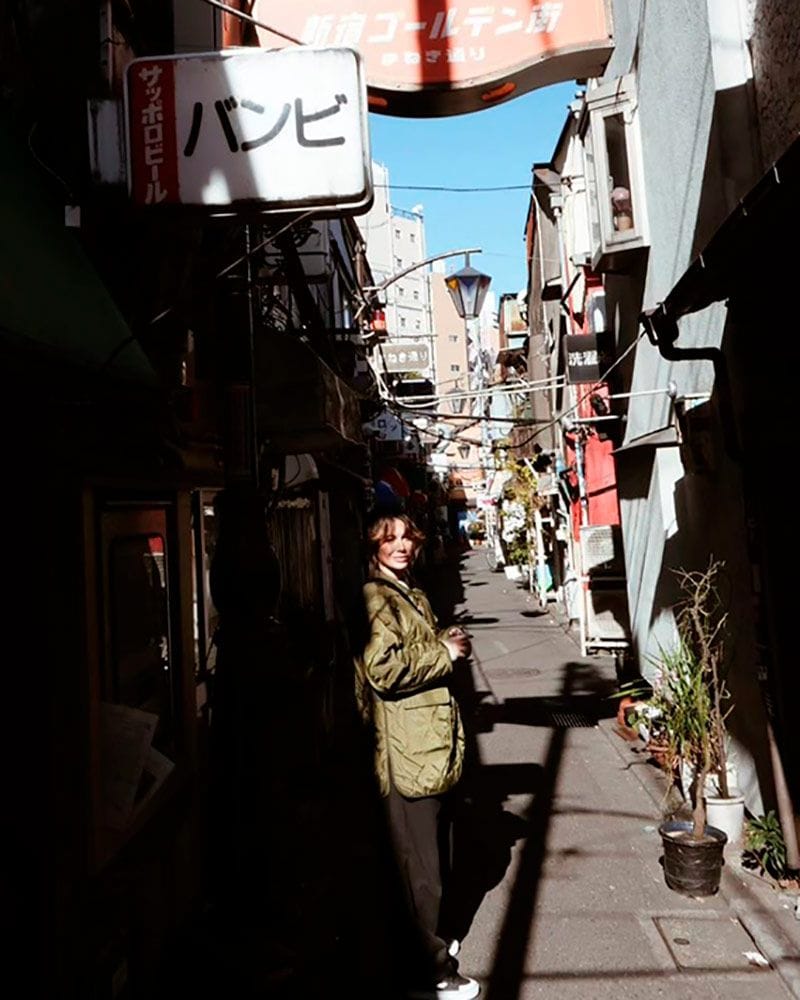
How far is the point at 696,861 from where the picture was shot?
5.57 m

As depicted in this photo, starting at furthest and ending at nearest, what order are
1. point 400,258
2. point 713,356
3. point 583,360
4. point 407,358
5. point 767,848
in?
point 400,258, point 407,358, point 583,360, point 713,356, point 767,848

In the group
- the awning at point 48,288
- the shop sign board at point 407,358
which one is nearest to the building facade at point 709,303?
the awning at point 48,288

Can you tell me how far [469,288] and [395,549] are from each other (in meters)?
9.87

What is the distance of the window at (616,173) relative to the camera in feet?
29.8

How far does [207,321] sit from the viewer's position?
22.5ft

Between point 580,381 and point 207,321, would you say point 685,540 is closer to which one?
point 580,381

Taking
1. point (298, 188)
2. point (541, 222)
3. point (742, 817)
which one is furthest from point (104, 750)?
point (541, 222)

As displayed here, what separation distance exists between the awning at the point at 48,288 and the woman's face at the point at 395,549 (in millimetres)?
1563

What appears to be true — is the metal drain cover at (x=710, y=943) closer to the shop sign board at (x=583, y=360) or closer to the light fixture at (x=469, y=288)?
the shop sign board at (x=583, y=360)

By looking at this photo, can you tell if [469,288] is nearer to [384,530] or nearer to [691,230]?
[691,230]

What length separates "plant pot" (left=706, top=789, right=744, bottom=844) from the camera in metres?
6.14

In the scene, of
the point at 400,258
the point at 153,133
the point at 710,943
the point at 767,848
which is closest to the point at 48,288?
the point at 153,133

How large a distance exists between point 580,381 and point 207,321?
20.8ft

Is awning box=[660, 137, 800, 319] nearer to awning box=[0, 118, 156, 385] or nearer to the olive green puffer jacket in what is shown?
the olive green puffer jacket
